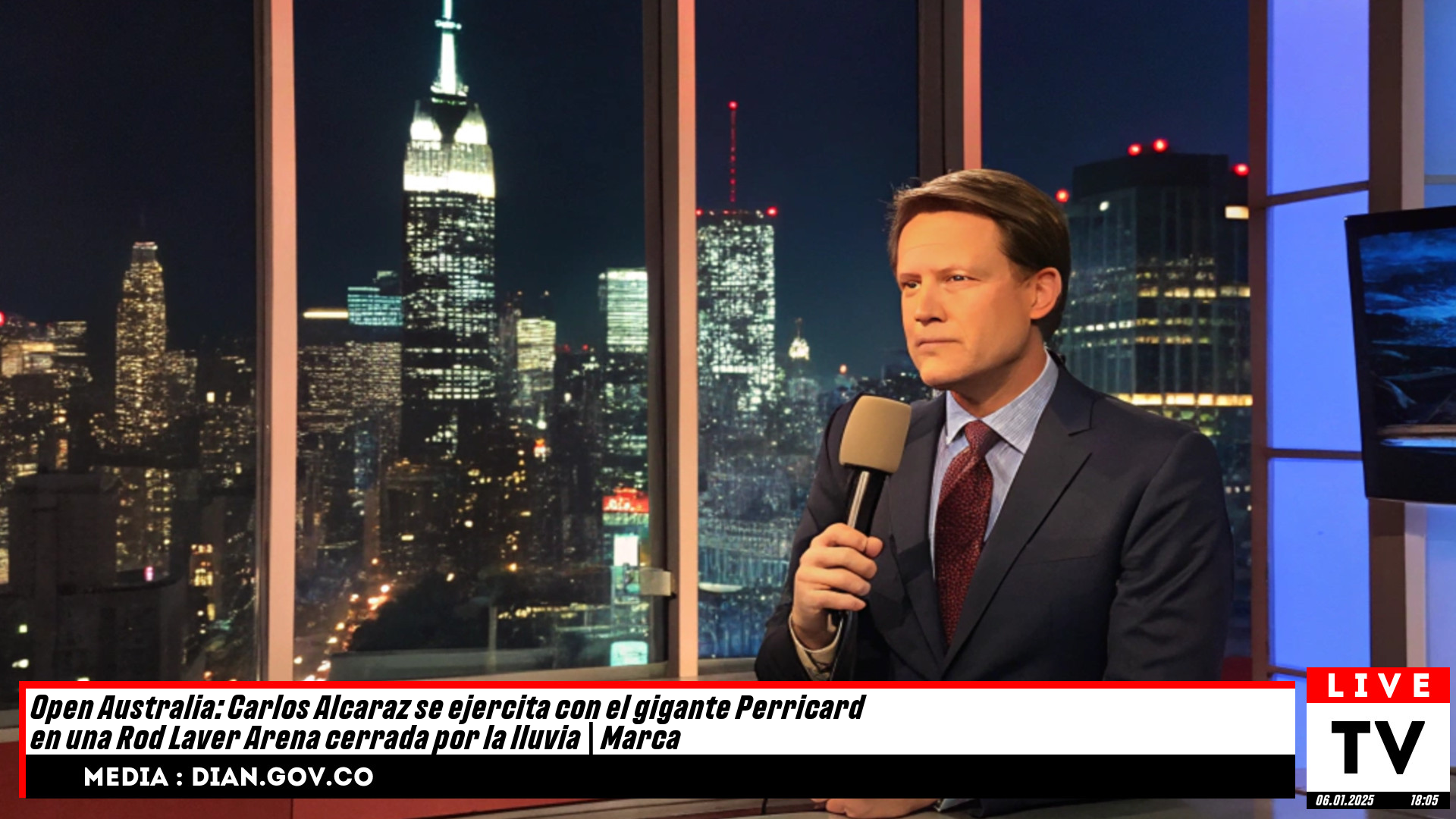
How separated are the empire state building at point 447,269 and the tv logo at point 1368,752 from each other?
8.55 feet

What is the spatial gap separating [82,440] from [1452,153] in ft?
13.0

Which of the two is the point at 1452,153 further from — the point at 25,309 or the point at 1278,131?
the point at 25,309

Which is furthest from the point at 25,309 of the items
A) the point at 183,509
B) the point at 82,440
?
the point at 183,509

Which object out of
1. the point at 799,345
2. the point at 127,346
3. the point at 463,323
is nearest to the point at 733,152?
the point at 799,345

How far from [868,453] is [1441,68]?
2867 mm

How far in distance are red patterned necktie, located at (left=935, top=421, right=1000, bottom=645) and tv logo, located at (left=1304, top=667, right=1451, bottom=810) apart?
56 cm

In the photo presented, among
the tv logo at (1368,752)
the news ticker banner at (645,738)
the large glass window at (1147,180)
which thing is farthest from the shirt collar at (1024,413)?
the large glass window at (1147,180)

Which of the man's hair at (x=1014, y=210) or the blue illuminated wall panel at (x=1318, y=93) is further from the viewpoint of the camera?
the blue illuminated wall panel at (x=1318, y=93)

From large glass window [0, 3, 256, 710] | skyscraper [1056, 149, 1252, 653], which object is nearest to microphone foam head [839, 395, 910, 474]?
large glass window [0, 3, 256, 710]

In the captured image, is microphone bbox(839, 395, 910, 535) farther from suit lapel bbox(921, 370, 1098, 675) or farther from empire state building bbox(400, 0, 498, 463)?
empire state building bbox(400, 0, 498, 463)

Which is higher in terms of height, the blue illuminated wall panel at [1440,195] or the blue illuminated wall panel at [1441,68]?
the blue illuminated wall panel at [1441,68]

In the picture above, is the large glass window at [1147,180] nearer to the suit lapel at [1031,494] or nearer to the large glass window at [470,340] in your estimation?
the large glass window at [470,340]

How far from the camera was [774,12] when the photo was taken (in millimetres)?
4098

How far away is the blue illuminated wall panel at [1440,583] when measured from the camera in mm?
3361
